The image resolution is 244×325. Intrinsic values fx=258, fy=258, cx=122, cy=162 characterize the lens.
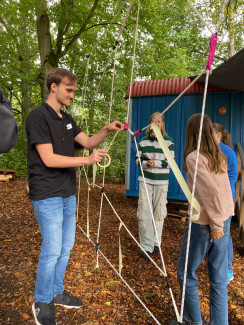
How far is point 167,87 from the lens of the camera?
468 centimetres

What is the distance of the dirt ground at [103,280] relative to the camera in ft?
6.15

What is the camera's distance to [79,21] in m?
5.70

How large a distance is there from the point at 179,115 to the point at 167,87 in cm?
55

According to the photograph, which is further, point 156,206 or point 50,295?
point 156,206

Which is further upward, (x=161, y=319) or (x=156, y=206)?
(x=156, y=206)

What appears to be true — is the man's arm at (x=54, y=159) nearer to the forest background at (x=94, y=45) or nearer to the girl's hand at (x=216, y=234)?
the girl's hand at (x=216, y=234)

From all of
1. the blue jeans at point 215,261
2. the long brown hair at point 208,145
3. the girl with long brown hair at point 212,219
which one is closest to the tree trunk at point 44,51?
the long brown hair at point 208,145

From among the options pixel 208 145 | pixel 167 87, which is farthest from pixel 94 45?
pixel 208 145

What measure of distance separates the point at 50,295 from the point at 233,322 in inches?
52.8

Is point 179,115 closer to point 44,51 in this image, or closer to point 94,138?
point 94,138

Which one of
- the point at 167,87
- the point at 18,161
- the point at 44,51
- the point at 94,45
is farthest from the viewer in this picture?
the point at 18,161

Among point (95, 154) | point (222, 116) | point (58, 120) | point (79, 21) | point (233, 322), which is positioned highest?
point (79, 21)

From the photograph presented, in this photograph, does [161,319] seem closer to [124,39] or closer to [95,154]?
[95,154]

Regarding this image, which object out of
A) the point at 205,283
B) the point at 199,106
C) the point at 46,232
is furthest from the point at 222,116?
the point at 46,232
